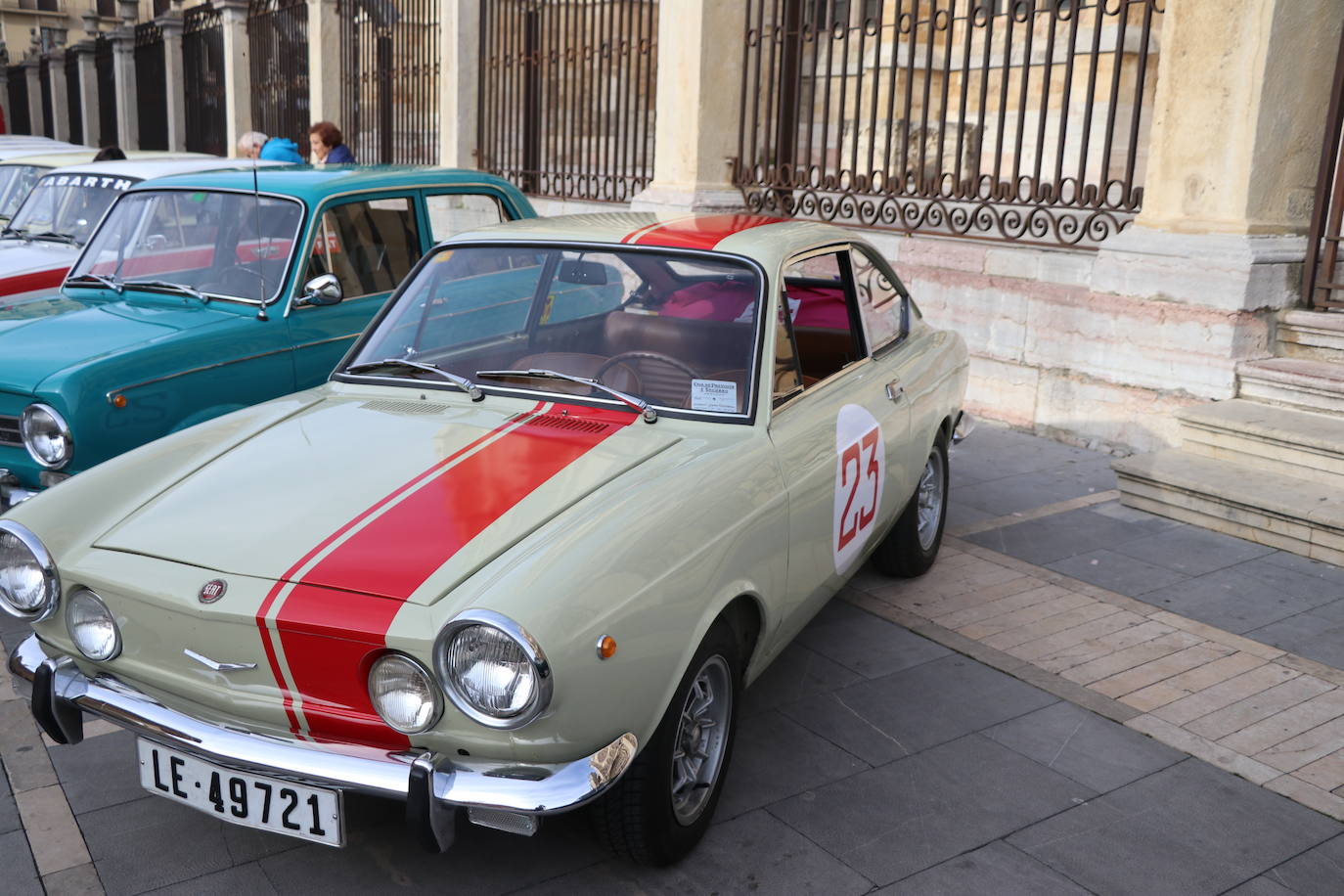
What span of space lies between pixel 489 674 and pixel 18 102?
127 ft

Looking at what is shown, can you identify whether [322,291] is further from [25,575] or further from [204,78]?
[204,78]

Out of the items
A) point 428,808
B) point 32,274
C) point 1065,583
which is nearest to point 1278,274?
point 1065,583

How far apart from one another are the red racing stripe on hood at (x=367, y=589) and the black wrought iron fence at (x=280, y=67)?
16.2m

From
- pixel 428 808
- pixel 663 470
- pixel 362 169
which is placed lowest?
→ pixel 428 808

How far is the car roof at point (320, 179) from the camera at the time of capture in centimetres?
582

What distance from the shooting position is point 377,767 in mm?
2602

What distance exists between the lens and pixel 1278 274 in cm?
667

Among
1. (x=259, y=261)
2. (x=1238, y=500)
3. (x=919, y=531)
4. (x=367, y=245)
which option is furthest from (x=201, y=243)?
(x=1238, y=500)

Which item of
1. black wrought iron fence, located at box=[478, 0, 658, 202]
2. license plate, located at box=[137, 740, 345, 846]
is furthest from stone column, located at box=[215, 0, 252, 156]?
license plate, located at box=[137, 740, 345, 846]

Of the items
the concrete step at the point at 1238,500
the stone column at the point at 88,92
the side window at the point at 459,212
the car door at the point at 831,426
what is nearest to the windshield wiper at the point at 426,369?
the car door at the point at 831,426

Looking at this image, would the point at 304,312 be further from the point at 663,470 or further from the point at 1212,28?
the point at 1212,28

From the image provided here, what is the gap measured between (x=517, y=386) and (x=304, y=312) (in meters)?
2.23

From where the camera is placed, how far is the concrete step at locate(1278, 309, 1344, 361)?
6633 millimetres

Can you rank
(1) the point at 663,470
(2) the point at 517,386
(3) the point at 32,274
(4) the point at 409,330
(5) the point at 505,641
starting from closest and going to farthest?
(5) the point at 505,641 → (1) the point at 663,470 → (2) the point at 517,386 → (4) the point at 409,330 → (3) the point at 32,274
